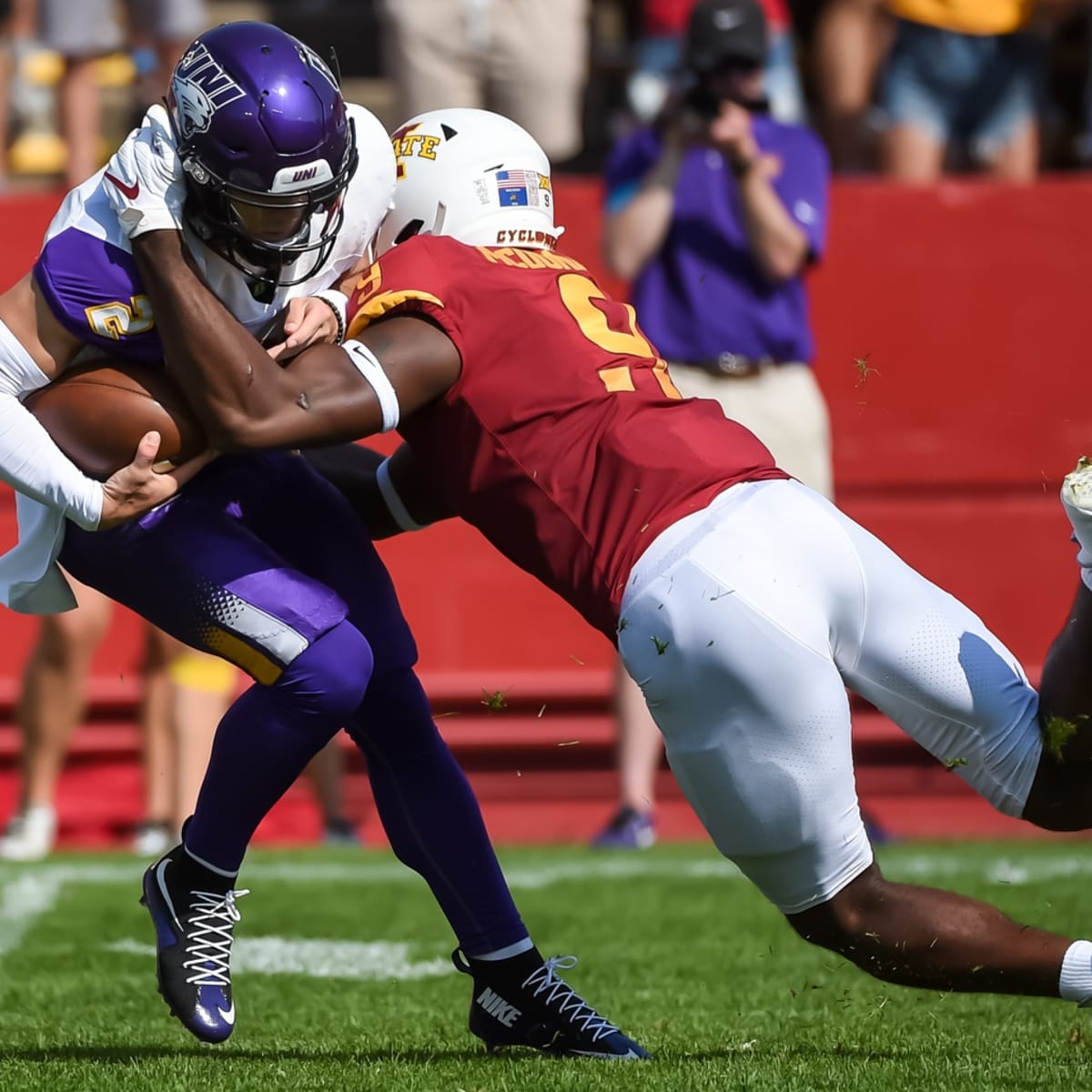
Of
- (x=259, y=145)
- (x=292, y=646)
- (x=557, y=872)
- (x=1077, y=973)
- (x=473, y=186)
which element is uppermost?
(x=259, y=145)

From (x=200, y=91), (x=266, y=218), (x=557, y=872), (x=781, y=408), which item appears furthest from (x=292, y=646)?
(x=781, y=408)

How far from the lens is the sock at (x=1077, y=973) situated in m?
3.42

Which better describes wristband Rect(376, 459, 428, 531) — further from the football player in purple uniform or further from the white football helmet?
the white football helmet

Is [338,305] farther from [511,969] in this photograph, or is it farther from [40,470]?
[511,969]

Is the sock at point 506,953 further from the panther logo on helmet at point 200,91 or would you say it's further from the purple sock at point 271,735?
the panther logo on helmet at point 200,91

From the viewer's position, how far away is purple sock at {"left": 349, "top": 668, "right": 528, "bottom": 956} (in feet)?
12.7

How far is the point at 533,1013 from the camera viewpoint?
383cm

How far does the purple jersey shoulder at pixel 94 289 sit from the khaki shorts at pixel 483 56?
408 cm

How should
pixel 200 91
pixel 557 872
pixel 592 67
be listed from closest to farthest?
pixel 200 91 < pixel 557 872 < pixel 592 67

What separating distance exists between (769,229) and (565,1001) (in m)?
3.42

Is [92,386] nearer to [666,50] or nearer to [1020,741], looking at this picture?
[1020,741]

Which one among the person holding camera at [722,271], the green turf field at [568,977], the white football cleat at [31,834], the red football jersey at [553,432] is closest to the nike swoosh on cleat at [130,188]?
the red football jersey at [553,432]

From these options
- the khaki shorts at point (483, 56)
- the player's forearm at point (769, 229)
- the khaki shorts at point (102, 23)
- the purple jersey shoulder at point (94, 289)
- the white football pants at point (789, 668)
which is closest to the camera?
the white football pants at point (789, 668)

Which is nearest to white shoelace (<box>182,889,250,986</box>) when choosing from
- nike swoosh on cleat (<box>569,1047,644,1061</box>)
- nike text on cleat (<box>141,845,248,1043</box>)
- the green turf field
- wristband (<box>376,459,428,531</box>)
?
nike text on cleat (<box>141,845,248,1043</box>)
